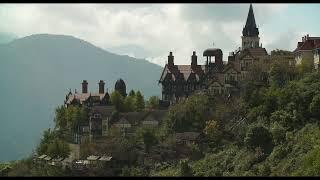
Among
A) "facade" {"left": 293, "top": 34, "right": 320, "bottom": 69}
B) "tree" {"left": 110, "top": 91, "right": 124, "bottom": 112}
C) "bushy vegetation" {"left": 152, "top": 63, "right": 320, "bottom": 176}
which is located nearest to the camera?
"bushy vegetation" {"left": 152, "top": 63, "right": 320, "bottom": 176}

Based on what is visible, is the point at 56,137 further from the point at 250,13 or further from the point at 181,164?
the point at 250,13

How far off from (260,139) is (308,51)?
7035mm

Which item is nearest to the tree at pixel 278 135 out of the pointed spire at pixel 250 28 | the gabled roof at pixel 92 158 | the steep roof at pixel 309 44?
the gabled roof at pixel 92 158

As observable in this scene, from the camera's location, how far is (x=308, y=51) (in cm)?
2142

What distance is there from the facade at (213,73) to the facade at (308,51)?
42.6 inches

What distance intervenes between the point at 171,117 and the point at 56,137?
16.8ft

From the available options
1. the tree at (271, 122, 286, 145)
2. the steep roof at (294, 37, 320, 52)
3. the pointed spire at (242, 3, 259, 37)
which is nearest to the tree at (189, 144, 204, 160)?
the tree at (271, 122, 286, 145)

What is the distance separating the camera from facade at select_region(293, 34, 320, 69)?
20395mm

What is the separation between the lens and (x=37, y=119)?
10369 centimetres

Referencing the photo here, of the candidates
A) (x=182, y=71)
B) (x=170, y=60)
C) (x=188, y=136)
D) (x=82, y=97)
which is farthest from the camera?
(x=82, y=97)

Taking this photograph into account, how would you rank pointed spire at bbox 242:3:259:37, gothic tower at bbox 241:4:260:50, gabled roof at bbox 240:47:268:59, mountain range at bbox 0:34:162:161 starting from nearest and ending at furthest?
gabled roof at bbox 240:47:268:59 → gothic tower at bbox 241:4:260:50 → pointed spire at bbox 242:3:259:37 → mountain range at bbox 0:34:162:161

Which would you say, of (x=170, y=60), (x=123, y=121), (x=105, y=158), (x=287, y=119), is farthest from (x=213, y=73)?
(x=287, y=119)

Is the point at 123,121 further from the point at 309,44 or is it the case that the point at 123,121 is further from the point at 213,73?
the point at 309,44

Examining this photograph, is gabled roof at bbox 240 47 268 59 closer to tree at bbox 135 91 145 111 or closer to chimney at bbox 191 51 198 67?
chimney at bbox 191 51 198 67
